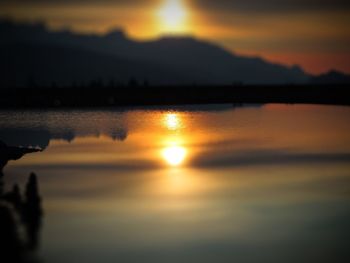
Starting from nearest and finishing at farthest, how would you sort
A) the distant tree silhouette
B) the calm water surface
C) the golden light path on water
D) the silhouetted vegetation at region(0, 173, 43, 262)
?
the silhouetted vegetation at region(0, 173, 43, 262)
the distant tree silhouette
the calm water surface
the golden light path on water

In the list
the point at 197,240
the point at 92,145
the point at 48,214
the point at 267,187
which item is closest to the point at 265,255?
the point at 197,240

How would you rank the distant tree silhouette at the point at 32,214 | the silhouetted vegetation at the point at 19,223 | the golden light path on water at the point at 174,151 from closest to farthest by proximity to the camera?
the silhouetted vegetation at the point at 19,223, the distant tree silhouette at the point at 32,214, the golden light path on water at the point at 174,151

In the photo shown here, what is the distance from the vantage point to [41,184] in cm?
3925

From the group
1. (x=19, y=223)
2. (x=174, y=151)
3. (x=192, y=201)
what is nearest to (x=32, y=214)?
(x=19, y=223)

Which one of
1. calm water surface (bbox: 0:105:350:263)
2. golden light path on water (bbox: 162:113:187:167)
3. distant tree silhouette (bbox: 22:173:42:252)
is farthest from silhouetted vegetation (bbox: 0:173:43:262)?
golden light path on water (bbox: 162:113:187:167)

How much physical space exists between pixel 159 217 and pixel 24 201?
703cm

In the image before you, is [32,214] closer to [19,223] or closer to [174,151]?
[19,223]

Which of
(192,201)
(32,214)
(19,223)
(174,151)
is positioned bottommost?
(19,223)

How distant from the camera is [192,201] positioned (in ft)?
115

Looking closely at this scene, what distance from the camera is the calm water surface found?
25047mm

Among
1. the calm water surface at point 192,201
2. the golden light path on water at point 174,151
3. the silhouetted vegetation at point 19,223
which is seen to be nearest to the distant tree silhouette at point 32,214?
the silhouetted vegetation at point 19,223

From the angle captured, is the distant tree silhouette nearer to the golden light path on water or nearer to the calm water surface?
the calm water surface

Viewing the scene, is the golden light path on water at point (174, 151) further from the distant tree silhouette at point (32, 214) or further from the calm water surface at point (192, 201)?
the distant tree silhouette at point (32, 214)

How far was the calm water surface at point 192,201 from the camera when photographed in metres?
25.0
